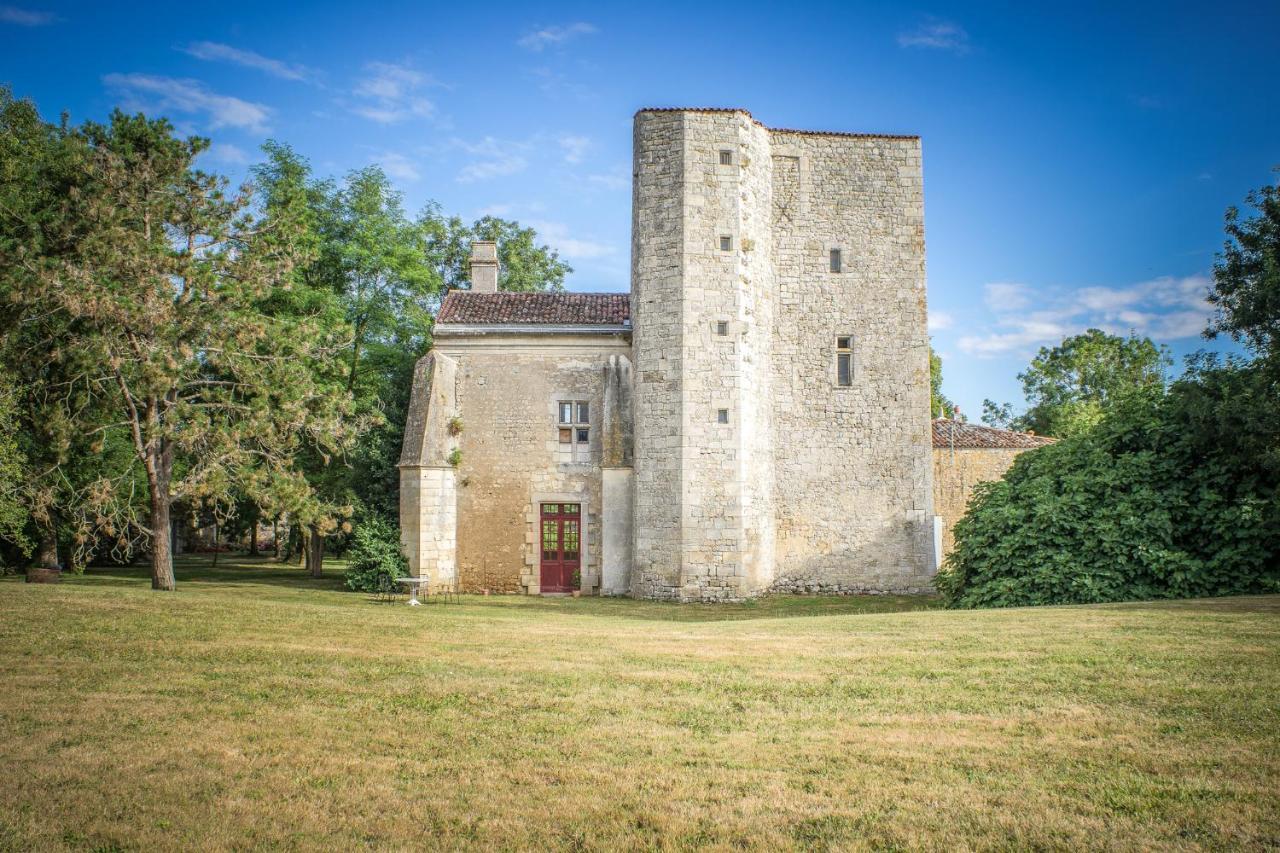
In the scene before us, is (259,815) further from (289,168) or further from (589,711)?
(289,168)

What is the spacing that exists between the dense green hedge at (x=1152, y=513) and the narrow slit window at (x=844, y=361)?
17.3 ft

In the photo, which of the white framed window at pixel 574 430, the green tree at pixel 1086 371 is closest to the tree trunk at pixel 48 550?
the white framed window at pixel 574 430

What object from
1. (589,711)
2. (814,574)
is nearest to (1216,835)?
(589,711)

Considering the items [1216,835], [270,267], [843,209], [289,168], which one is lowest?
[1216,835]

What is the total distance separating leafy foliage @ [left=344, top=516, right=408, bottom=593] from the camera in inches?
752

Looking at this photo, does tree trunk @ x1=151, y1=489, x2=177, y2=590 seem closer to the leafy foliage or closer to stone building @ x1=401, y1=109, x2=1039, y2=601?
the leafy foliage

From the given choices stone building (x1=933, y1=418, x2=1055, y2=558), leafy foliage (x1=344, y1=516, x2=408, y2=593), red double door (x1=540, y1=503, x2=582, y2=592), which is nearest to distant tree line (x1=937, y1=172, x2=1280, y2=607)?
stone building (x1=933, y1=418, x2=1055, y2=558)

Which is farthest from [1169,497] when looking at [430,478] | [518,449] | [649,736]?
[430,478]

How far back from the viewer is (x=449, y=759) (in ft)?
19.7

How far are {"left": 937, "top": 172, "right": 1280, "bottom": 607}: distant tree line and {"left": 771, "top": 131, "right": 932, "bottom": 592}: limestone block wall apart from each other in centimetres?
374

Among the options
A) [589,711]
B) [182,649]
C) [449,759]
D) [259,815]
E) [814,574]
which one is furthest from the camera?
[814,574]

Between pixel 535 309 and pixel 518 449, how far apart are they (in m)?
A: 3.55

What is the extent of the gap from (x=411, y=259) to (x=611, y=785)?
21.7m

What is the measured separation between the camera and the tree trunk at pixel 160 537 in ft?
54.0
